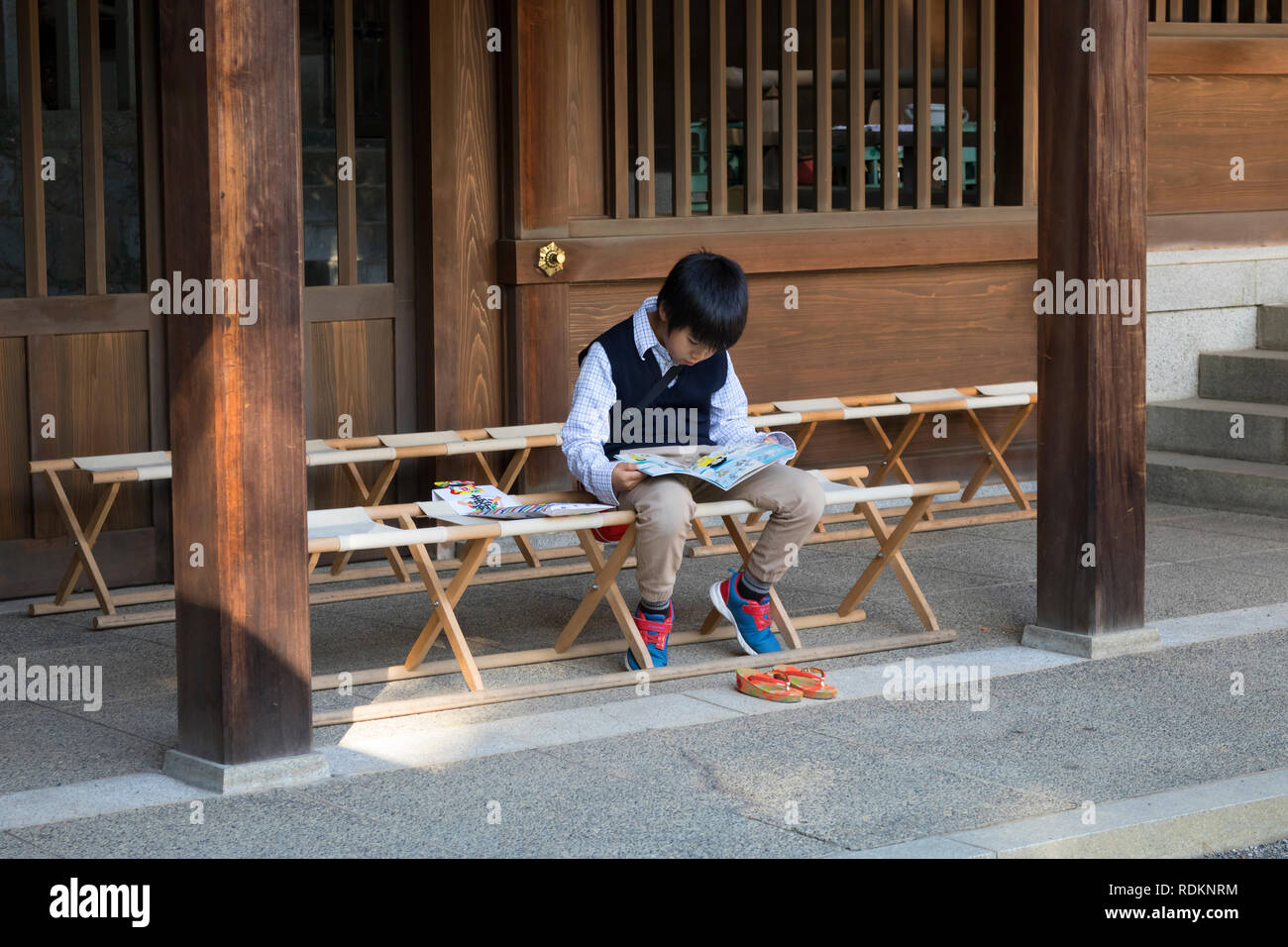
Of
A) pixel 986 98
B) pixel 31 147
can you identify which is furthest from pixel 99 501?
pixel 986 98

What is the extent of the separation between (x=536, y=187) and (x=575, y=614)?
2435mm

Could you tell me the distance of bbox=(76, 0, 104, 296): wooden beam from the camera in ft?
21.4

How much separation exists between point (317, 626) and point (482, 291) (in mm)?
1834

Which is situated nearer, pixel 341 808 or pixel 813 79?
pixel 341 808

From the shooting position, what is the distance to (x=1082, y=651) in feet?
19.0

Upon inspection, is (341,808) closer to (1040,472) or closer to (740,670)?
(740,670)

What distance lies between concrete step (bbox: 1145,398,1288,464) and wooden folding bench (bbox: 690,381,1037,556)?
952 millimetres

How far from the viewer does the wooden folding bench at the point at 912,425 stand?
302 inches

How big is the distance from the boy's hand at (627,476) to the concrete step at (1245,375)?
5.00 metres

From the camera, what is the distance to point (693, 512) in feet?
17.9

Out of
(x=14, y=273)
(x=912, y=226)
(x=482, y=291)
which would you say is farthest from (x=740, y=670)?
(x=912, y=226)
